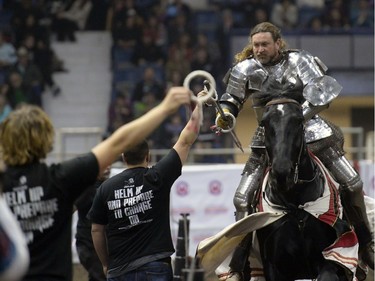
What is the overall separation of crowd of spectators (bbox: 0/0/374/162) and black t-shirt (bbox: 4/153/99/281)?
15.4 m

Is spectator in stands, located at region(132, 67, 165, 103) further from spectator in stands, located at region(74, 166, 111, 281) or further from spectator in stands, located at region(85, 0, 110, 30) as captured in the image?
spectator in stands, located at region(74, 166, 111, 281)

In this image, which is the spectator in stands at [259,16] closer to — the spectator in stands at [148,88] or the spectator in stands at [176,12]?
the spectator in stands at [176,12]

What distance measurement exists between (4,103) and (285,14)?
6.13 m

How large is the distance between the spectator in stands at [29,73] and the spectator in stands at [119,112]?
141 cm

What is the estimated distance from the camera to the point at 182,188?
14.5m

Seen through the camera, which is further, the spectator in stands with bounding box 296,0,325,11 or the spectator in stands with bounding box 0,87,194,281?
the spectator in stands with bounding box 296,0,325,11

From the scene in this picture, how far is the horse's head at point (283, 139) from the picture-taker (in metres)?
7.41

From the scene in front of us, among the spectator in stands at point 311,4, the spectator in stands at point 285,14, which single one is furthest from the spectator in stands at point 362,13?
the spectator in stands at point 285,14

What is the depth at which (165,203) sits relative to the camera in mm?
7414

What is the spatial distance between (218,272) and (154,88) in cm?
1274

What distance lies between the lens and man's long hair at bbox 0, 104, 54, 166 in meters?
5.37

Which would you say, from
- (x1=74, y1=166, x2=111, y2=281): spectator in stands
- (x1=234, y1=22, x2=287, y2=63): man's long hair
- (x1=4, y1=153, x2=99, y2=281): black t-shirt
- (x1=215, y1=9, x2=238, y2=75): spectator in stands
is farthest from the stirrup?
(x1=215, y1=9, x2=238, y2=75): spectator in stands

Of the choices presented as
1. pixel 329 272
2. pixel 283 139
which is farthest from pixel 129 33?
pixel 283 139

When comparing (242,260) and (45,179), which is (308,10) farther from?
(45,179)
